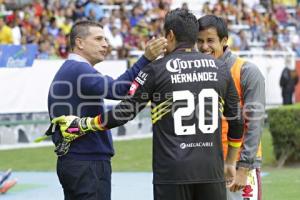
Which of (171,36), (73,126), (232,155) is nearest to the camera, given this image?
(171,36)

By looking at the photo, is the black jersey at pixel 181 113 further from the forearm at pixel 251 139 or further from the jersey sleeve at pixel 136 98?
the forearm at pixel 251 139

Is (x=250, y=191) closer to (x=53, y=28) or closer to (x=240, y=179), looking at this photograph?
(x=240, y=179)

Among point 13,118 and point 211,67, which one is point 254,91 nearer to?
point 211,67

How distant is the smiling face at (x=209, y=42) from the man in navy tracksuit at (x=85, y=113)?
56cm

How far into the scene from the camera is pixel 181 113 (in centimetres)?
536

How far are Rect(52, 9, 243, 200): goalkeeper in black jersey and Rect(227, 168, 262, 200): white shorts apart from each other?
93 cm

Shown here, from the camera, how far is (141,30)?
961 inches

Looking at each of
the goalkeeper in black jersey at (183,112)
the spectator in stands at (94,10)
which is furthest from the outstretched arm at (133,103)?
the spectator in stands at (94,10)

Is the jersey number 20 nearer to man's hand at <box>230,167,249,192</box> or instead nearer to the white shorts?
man's hand at <box>230,167,249,192</box>

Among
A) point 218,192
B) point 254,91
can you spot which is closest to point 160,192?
point 218,192

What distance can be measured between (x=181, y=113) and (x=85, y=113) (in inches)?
44.5

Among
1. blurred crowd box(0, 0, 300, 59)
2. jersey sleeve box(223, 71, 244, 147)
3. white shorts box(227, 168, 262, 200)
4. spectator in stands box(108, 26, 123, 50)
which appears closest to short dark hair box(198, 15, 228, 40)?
jersey sleeve box(223, 71, 244, 147)

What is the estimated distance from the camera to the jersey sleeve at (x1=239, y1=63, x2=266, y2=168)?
6.10 m

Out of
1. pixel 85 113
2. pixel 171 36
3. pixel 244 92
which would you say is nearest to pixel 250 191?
pixel 244 92
